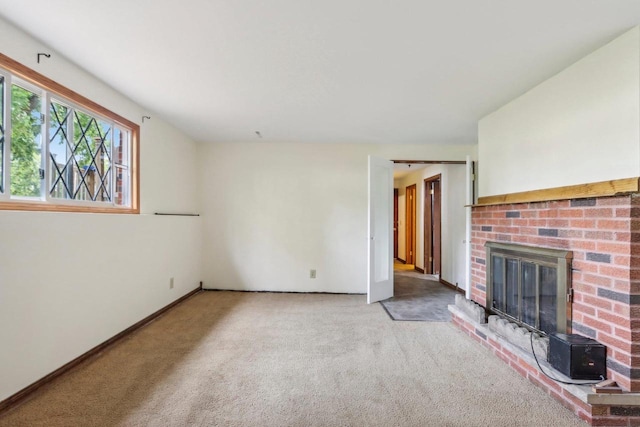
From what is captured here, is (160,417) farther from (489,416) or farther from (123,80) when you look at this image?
(123,80)

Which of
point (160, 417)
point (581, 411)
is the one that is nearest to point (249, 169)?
point (160, 417)

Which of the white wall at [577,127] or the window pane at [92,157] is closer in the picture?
the white wall at [577,127]

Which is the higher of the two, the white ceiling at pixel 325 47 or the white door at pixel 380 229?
the white ceiling at pixel 325 47

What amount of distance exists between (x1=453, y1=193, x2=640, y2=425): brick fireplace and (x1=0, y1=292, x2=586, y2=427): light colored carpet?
0.62ft

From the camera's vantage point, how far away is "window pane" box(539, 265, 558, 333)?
2.19m

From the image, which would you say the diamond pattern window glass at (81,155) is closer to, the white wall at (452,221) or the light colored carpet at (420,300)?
the light colored carpet at (420,300)

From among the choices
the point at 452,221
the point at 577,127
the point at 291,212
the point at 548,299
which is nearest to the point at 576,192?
the point at 577,127

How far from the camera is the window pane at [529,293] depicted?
94.3 inches

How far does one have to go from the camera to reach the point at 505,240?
108 inches

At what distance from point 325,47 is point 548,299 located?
2386mm

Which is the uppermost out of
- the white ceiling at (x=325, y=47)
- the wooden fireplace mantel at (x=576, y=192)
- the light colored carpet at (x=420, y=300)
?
the white ceiling at (x=325, y=47)

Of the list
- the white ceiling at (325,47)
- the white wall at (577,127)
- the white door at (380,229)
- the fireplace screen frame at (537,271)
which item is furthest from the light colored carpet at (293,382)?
the white ceiling at (325,47)

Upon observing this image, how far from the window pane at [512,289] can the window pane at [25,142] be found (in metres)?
3.69

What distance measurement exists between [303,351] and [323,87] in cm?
225
